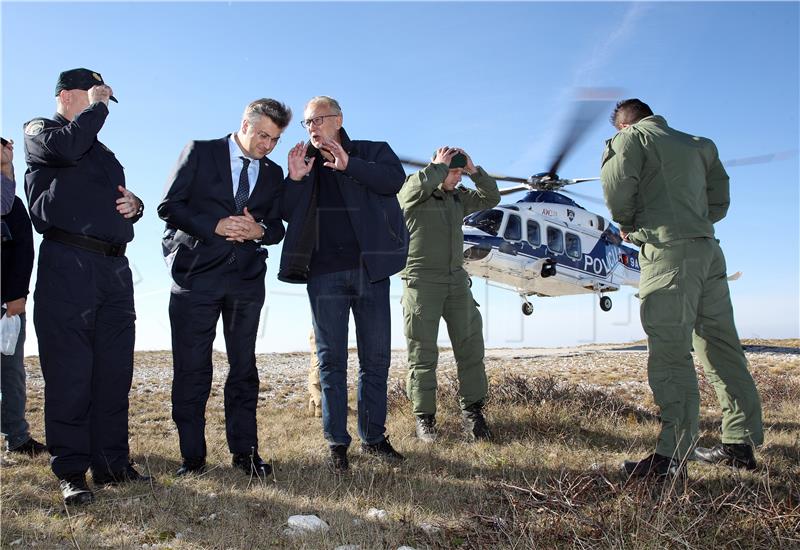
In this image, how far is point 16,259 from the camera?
412cm

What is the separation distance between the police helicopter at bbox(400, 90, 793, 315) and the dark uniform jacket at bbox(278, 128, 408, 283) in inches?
400

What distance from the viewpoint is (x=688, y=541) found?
246cm

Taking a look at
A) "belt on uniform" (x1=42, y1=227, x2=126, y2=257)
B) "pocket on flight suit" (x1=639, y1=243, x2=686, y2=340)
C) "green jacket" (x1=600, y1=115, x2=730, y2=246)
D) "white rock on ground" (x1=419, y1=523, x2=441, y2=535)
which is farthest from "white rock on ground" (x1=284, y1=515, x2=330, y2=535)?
"green jacket" (x1=600, y1=115, x2=730, y2=246)

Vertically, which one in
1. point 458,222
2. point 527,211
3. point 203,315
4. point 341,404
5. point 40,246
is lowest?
point 341,404

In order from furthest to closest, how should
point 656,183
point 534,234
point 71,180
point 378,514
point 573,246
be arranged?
point 573,246
point 534,234
point 656,183
point 71,180
point 378,514

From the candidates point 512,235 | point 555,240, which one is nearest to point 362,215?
point 512,235

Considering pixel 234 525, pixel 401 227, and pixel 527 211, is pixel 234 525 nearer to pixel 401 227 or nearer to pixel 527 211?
pixel 401 227

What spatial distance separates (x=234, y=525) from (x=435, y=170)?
2703 millimetres

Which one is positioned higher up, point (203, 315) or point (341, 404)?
point (203, 315)

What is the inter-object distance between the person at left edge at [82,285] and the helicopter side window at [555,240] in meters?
13.3

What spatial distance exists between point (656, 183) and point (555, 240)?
12.3 m

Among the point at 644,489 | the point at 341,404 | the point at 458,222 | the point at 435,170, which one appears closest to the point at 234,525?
the point at 341,404

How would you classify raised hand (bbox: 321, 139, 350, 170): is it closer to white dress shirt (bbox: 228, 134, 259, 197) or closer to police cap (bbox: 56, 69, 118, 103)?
white dress shirt (bbox: 228, 134, 259, 197)

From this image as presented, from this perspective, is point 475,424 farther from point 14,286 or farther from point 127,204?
point 14,286
